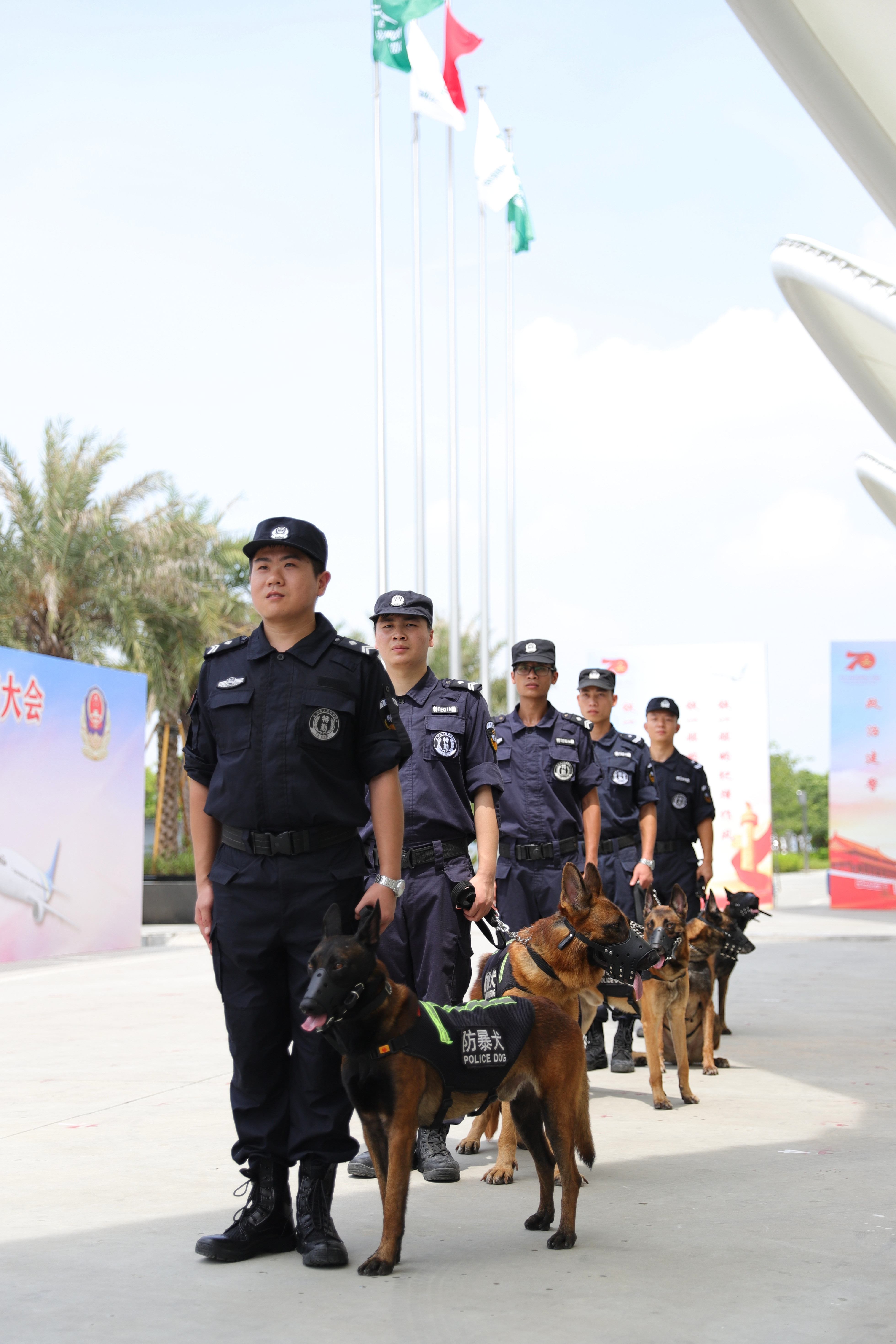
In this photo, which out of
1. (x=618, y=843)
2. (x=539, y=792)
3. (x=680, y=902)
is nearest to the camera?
(x=539, y=792)

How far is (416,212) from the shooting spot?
2492cm

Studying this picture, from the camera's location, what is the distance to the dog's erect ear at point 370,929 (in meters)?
3.33

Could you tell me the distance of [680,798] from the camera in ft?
26.9

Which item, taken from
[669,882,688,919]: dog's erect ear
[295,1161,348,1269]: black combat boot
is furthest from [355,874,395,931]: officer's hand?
[669,882,688,919]: dog's erect ear

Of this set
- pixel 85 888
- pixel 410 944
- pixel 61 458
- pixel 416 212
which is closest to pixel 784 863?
pixel 416 212

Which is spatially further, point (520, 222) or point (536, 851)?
point (520, 222)

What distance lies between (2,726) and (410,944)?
888 centimetres

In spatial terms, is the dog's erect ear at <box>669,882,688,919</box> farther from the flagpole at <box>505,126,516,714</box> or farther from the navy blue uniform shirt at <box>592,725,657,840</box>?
the flagpole at <box>505,126,516,714</box>

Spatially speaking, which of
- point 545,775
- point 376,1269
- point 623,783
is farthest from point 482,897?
point 623,783

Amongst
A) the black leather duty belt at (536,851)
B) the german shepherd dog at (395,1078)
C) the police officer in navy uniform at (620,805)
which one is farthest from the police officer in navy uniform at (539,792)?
the german shepherd dog at (395,1078)

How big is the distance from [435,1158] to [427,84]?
22.4 m

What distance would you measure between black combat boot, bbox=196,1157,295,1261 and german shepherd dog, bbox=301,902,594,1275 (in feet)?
0.92

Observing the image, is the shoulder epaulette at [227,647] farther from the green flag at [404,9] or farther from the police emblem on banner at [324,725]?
the green flag at [404,9]

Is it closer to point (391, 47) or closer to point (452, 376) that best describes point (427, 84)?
point (391, 47)
